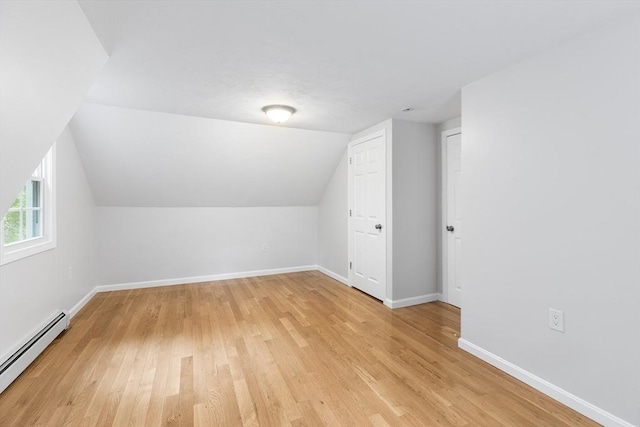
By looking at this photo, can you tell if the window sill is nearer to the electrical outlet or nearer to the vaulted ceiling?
the vaulted ceiling

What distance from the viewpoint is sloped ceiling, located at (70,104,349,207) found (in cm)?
337

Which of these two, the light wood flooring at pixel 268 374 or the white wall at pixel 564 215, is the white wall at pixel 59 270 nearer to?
the light wood flooring at pixel 268 374

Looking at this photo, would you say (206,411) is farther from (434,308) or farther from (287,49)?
(434,308)

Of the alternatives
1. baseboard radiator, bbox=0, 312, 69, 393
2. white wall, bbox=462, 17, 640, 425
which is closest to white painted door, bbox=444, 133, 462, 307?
white wall, bbox=462, 17, 640, 425

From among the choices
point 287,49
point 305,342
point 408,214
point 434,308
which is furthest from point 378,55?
point 434,308

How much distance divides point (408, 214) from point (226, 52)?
2587 mm

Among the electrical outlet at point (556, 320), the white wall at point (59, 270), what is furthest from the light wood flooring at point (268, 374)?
the electrical outlet at point (556, 320)

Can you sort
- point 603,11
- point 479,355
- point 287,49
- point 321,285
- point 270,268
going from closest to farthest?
point 603,11, point 287,49, point 479,355, point 321,285, point 270,268

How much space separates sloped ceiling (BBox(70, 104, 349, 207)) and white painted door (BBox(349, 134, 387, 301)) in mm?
577

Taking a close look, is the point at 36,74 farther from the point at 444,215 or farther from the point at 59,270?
the point at 444,215

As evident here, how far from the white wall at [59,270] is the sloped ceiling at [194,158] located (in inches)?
11.7

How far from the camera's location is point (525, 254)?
2.07 meters

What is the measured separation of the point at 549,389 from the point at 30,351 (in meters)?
3.72

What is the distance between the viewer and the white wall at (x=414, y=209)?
3.50 metres
